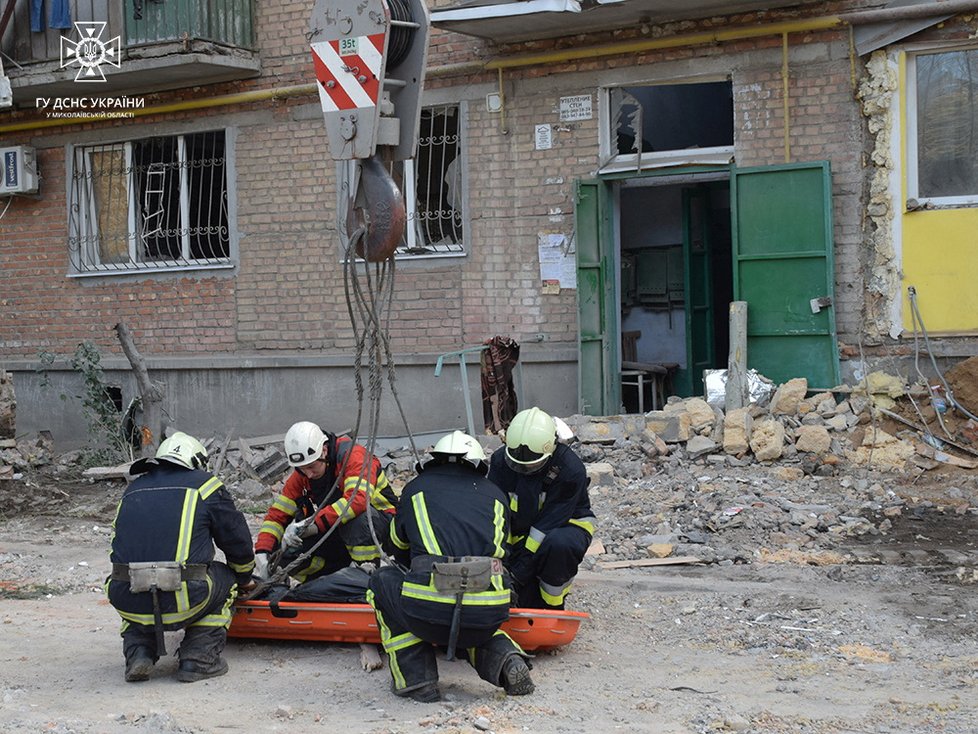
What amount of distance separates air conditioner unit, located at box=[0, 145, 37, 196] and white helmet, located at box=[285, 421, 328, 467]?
31.7 ft

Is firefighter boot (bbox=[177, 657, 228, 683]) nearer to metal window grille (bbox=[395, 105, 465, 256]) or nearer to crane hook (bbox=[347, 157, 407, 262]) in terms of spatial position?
crane hook (bbox=[347, 157, 407, 262])

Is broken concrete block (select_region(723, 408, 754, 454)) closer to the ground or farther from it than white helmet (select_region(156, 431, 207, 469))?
closer to the ground

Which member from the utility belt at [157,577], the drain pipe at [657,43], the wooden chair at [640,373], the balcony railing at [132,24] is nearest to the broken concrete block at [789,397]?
the wooden chair at [640,373]

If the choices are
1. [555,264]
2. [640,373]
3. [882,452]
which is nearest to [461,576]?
[882,452]

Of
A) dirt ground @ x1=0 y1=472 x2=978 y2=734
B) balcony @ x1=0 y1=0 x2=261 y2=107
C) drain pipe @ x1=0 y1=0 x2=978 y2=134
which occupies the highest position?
balcony @ x1=0 y1=0 x2=261 y2=107

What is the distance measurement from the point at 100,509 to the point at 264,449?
6.72 ft

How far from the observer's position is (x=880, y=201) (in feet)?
34.4

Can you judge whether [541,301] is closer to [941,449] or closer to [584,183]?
[584,183]

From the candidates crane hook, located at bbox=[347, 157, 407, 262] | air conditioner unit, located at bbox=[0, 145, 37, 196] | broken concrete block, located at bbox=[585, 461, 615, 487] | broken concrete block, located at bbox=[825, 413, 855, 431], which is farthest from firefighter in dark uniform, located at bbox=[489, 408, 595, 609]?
air conditioner unit, located at bbox=[0, 145, 37, 196]

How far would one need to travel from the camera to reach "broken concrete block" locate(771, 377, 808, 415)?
10.4 metres

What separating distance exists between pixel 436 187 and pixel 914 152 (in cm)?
472

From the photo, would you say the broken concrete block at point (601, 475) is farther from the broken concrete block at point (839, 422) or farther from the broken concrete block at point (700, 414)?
the broken concrete block at point (839, 422)

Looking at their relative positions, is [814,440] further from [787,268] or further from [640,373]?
[640,373]

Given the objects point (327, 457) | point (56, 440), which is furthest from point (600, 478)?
point (56, 440)
